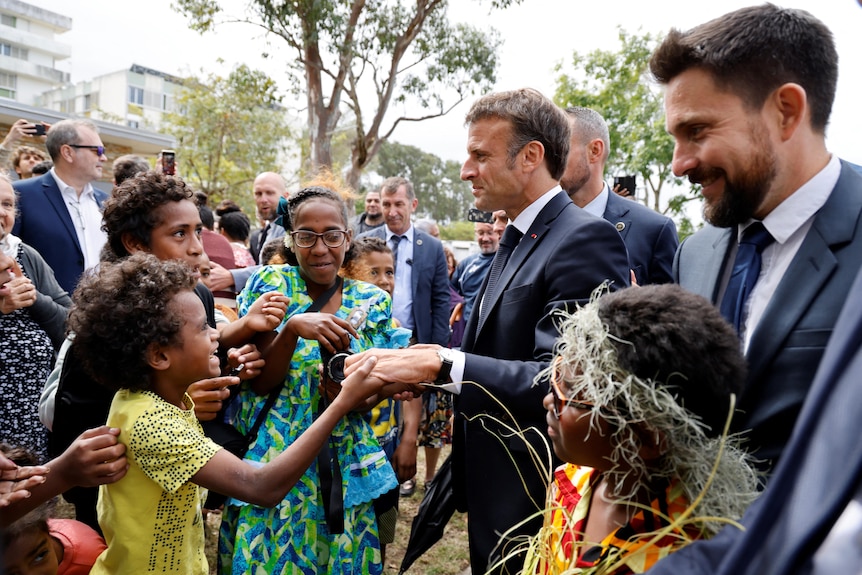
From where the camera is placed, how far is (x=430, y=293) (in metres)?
6.47

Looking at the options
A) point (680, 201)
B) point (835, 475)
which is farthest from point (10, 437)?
point (680, 201)

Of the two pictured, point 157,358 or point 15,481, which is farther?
point 157,358

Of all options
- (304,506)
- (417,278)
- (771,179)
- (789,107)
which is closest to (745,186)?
(771,179)

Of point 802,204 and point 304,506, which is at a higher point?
point 802,204

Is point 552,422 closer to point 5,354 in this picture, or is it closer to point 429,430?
point 5,354

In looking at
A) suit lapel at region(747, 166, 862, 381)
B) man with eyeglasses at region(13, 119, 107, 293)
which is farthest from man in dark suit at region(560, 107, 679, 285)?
man with eyeglasses at region(13, 119, 107, 293)

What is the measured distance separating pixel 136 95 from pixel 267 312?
71381 mm

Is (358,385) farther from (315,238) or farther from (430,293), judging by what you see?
(430,293)

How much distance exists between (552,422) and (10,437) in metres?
2.96

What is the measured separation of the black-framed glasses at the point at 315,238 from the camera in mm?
2951

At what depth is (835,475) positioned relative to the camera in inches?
27.6

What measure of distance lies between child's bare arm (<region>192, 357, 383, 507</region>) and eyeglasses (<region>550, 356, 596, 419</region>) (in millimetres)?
811

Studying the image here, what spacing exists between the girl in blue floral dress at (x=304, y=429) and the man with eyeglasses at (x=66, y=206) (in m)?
2.85

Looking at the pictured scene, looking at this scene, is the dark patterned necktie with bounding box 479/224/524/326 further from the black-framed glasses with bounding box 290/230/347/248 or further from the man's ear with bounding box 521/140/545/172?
the black-framed glasses with bounding box 290/230/347/248
